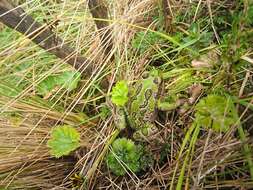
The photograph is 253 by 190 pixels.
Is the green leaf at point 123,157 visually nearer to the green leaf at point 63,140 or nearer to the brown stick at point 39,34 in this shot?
the green leaf at point 63,140

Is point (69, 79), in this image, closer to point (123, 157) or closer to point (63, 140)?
point (63, 140)

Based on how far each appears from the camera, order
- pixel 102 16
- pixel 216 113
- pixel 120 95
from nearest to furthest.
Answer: pixel 216 113 → pixel 120 95 → pixel 102 16

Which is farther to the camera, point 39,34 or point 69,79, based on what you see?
point 69,79

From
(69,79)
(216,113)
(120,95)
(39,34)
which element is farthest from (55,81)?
(216,113)

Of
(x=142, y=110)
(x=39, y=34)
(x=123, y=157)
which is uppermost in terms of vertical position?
(x=39, y=34)

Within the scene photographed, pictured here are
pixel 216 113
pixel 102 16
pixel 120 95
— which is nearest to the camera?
pixel 216 113

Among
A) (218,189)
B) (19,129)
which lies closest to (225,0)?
(218,189)

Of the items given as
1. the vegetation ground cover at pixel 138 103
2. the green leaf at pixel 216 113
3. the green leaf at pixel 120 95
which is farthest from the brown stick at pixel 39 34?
the green leaf at pixel 216 113
